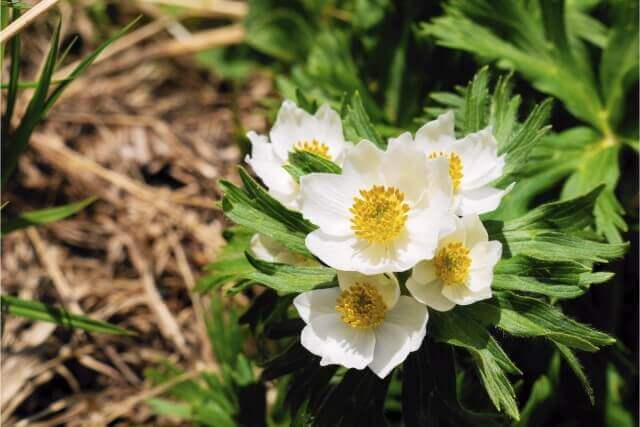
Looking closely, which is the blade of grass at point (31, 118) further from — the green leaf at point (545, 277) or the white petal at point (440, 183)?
the green leaf at point (545, 277)

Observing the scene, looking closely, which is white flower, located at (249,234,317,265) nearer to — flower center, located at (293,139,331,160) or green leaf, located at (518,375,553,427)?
flower center, located at (293,139,331,160)

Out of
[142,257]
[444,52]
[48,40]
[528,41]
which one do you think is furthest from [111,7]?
[528,41]

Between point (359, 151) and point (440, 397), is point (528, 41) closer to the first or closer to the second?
point (359, 151)

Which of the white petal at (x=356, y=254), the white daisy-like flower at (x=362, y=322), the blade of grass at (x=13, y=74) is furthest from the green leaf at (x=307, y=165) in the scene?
the blade of grass at (x=13, y=74)

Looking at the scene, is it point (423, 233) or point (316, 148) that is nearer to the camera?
point (423, 233)

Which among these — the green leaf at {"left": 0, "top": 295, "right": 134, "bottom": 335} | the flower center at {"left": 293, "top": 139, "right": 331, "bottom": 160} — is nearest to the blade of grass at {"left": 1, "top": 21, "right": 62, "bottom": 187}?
the green leaf at {"left": 0, "top": 295, "right": 134, "bottom": 335}

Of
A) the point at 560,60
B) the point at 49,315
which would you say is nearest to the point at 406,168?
the point at 560,60

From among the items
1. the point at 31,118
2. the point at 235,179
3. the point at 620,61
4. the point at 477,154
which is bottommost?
the point at 235,179

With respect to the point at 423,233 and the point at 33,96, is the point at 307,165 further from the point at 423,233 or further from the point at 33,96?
the point at 33,96
